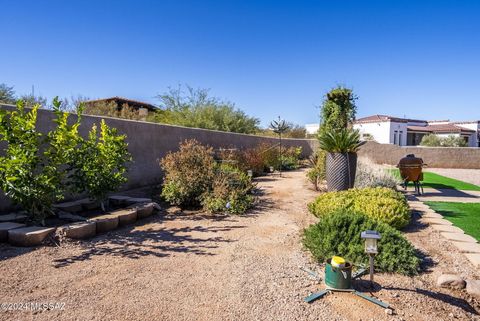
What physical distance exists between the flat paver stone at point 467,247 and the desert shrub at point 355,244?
91 cm

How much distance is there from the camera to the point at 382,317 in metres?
2.53

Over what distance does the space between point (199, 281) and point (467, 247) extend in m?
3.61

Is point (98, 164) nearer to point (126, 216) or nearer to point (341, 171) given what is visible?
point (126, 216)

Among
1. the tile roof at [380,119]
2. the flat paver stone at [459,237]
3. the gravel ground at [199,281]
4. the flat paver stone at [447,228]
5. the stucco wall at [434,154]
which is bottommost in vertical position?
the gravel ground at [199,281]

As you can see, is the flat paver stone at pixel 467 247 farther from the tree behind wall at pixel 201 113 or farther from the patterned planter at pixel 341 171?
the tree behind wall at pixel 201 113

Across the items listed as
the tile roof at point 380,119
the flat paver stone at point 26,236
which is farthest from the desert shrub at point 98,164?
the tile roof at point 380,119

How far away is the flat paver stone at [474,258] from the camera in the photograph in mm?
3629

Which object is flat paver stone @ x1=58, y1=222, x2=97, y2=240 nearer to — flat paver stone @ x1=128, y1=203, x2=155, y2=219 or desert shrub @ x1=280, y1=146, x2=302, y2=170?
flat paver stone @ x1=128, y1=203, x2=155, y2=219

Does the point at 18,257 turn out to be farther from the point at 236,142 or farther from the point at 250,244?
the point at 236,142

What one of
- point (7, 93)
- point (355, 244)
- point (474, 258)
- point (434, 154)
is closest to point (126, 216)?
point (355, 244)

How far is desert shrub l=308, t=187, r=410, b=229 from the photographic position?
15.7 feet

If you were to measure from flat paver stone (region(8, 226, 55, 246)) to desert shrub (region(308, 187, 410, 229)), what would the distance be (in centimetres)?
382

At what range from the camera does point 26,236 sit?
374cm

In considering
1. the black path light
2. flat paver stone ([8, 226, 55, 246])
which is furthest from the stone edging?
flat paver stone ([8, 226, 55, 246])
